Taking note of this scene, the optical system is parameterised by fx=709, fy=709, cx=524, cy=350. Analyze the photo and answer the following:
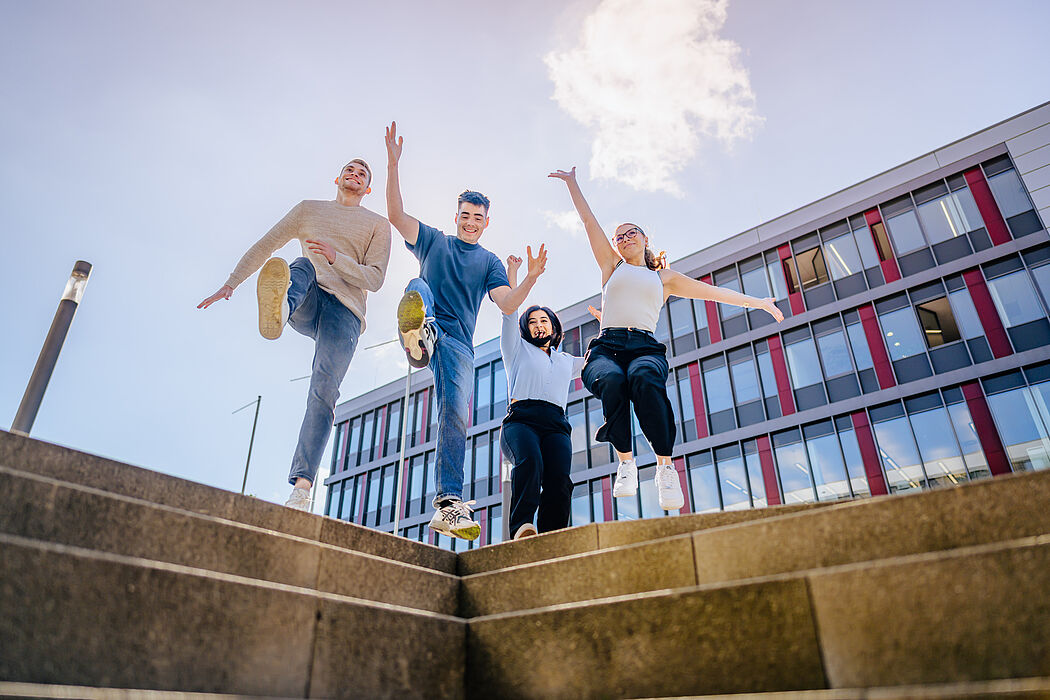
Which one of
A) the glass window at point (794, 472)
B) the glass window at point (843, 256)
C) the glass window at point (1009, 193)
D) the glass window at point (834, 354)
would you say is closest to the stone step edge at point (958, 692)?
the glass window at point (794, 472)

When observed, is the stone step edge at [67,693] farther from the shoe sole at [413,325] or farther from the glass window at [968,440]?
the glass window at [968,440]

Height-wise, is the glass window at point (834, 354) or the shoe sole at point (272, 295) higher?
the glass window at point (834, 354)

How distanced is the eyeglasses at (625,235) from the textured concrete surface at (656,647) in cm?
360

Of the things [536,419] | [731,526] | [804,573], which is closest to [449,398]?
[536,419]

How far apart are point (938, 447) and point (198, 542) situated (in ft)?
69.9

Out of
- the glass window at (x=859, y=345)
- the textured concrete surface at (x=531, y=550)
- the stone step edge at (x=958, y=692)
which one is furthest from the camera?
the glass window at (x=859, y=345)

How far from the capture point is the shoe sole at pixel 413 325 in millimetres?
5137

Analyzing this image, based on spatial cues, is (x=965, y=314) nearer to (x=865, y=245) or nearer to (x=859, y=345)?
(x=859, y=345)

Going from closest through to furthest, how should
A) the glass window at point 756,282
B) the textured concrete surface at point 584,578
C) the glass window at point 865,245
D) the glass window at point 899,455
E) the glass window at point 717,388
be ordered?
the textured concrete surface at point 584,578, the glass window at point 899,455, the glass window at point 865,245, the glass window at point 717,388, the glass window at point 756,282

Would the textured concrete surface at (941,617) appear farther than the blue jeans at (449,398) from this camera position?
No

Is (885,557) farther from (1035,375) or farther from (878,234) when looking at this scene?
(878,234)

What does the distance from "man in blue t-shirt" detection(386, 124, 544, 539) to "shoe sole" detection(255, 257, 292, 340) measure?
859 millimetres

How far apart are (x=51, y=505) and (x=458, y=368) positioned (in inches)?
115

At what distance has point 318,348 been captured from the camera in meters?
5.09
